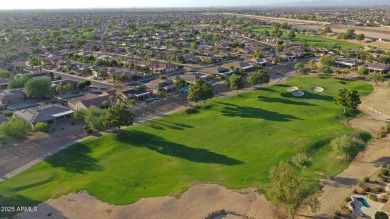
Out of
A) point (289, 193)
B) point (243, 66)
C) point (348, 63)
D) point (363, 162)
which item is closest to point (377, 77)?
point (348, 63)

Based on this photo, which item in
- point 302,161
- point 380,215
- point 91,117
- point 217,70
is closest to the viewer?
point 380,215

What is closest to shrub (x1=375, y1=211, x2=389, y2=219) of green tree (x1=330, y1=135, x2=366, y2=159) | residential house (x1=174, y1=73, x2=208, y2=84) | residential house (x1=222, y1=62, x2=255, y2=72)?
green tree (x1=330, y1=135, x2=366, y2=159)

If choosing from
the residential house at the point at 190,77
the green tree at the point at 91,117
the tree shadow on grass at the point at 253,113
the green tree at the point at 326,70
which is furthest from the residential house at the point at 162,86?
the green tree at the point at 326,70

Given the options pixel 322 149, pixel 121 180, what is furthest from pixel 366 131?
pixel 121 180

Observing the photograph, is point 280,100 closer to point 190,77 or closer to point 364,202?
point 190,77

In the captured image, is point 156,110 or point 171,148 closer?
point 171,148

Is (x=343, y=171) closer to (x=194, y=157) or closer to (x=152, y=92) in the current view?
(x=194, y=157)

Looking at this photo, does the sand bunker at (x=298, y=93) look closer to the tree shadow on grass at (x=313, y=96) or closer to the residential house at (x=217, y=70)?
the tree shadow on grass at (x=313, y=96)
